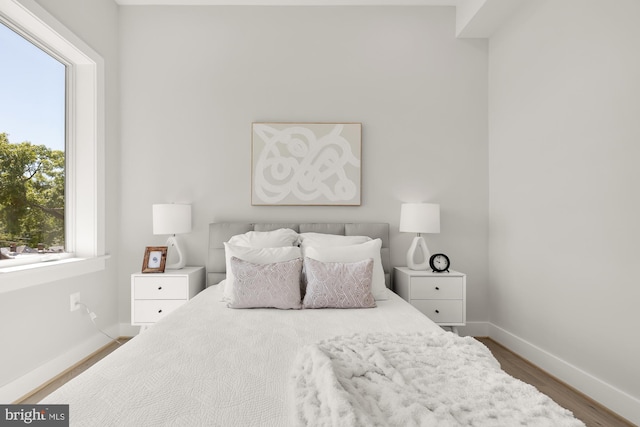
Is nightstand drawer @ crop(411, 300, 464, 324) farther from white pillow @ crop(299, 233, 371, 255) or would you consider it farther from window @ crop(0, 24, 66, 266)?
window @ crop(0, 24, 66, 266)

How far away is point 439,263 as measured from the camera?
3.11m

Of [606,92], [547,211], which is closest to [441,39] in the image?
[606,92]

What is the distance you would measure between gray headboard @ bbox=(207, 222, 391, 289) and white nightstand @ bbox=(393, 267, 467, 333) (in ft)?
1.07

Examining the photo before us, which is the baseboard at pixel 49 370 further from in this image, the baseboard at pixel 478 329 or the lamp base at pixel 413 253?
the baseboard at pixel 478 329

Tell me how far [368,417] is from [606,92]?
2.32 metres

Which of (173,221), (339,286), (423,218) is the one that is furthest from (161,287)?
(423,218)

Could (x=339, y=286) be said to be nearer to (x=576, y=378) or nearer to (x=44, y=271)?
(x=576, y=378)

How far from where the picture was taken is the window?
232 centimetres

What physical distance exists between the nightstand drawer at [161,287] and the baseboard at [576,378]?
2713mm

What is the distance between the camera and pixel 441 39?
3.35m

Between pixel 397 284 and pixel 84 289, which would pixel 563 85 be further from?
pixel 84 289

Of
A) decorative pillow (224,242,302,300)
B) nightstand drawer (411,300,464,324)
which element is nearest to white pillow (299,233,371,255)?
decorative pillow (224,242,302,300)

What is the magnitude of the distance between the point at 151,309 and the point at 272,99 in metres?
2.07

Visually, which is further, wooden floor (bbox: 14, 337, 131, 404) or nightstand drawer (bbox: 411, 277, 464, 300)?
nightstand drawer (bbox: 411, 277, 464, 300)
